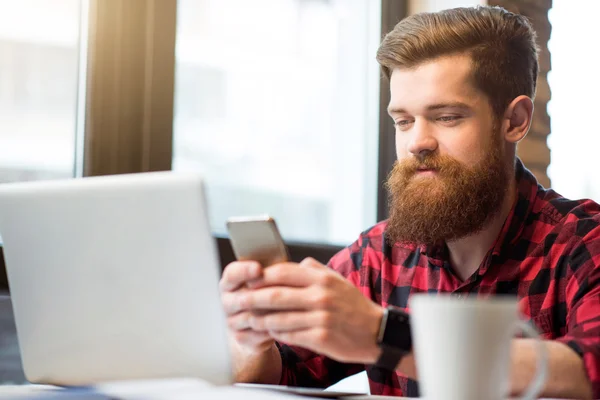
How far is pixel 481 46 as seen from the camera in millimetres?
1616

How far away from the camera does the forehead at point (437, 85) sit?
1550mm

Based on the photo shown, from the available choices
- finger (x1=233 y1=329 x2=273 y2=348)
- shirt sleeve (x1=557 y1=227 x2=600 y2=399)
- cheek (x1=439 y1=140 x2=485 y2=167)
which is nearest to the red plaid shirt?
shirt sleeve (x1=557 y1=227 x2=600 y2=399)

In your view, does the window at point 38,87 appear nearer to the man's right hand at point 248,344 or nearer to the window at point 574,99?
the man's right hand at point 248,344

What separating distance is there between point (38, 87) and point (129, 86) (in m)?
0.21

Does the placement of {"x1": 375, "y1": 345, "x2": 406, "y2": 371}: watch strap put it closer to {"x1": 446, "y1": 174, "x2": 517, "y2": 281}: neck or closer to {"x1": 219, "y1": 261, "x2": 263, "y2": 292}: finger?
{"x1": 219, "y1": 261, "x2": 263, "y2": 292}: finger

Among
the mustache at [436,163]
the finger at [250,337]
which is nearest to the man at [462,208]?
the mustache at [436,163]

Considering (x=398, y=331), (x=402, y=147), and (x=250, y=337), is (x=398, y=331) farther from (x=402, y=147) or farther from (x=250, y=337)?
(x=402, y=147)

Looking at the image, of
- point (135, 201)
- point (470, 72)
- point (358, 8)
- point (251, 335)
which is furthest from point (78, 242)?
point (358, 8)

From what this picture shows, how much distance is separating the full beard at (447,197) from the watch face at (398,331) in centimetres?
63

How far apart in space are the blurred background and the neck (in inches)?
26.2

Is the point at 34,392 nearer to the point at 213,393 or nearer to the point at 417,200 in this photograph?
the point at 213,393

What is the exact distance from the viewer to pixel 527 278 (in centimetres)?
147

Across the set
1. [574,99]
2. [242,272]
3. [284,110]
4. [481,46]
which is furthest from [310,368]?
[574,99]

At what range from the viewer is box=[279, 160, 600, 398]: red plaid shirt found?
1397 mm
